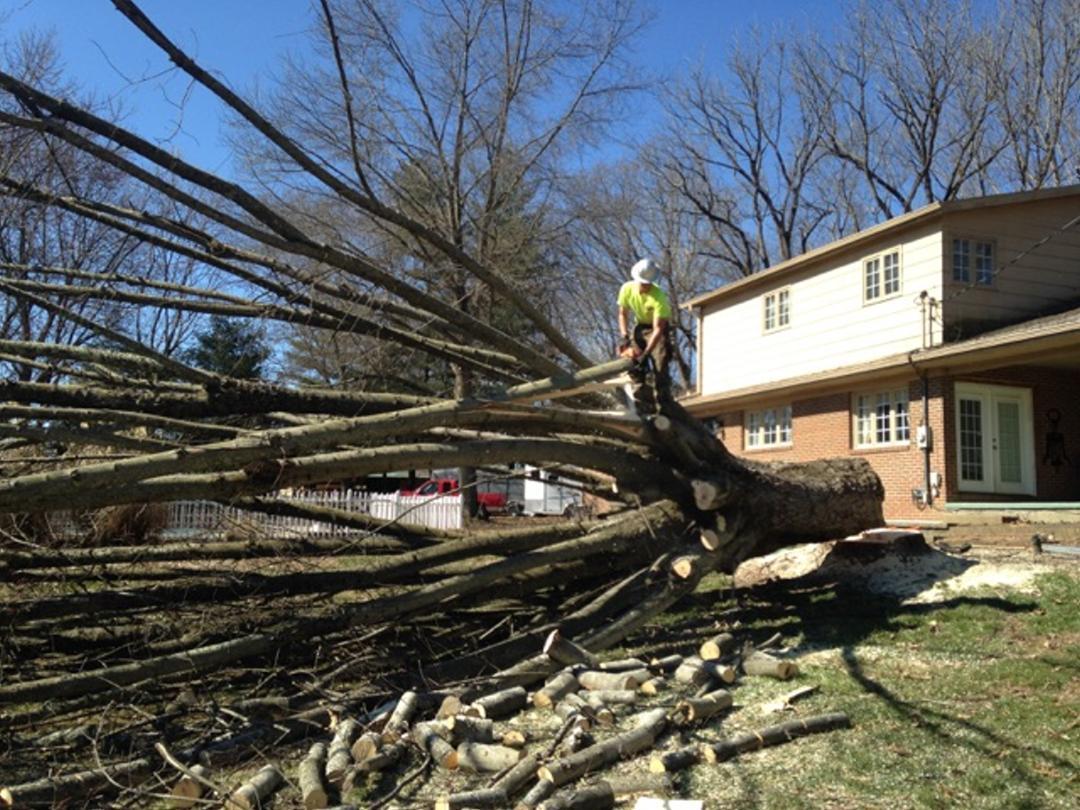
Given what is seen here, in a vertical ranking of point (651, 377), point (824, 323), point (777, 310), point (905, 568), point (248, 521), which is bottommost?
point (905, 568)

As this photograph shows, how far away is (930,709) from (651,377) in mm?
3154

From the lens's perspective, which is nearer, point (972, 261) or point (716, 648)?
point (716, 648)

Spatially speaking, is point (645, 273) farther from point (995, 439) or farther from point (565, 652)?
point (995, 439)

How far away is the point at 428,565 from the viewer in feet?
22.3

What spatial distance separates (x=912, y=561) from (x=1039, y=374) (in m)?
8.78

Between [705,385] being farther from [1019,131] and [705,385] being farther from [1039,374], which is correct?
[1019,131]

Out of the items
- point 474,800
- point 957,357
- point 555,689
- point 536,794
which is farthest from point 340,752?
point 957,357

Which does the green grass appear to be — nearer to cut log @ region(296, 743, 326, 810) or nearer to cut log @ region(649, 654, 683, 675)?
cut log @ region(649, 654, 683, 675)

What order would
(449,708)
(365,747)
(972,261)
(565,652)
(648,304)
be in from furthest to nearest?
(972,261) → (648,304) → (565,652) → (449,708) → (365,747)

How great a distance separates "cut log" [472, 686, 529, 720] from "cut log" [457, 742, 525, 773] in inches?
22.9

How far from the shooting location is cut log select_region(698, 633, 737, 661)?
253 inches

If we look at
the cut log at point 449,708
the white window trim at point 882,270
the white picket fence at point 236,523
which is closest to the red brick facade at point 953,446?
the white window trim at point 882,270

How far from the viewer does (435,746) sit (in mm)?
4719

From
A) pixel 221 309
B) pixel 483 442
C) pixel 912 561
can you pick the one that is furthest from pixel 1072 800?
pixel 221 309
